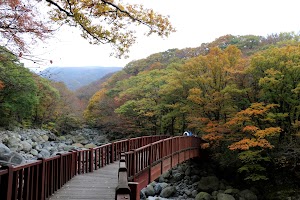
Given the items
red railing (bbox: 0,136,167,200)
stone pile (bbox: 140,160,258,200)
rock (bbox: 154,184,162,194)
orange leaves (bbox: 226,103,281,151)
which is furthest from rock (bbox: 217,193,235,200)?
red railing (bbox: 0,136,167,200)

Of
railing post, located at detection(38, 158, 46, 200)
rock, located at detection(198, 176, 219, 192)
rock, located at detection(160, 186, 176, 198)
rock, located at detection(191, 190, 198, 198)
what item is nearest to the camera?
railing post, located at detection(38, 158, 46, 200)

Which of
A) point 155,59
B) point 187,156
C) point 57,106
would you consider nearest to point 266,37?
point 155,59

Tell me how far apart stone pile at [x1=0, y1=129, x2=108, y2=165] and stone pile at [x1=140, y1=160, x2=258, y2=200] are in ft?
24.0

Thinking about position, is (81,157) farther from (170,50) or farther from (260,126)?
(170,50)

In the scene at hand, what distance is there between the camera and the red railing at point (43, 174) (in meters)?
4.04

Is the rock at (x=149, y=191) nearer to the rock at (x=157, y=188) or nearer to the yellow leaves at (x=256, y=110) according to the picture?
the rock at (x=157, y=188)

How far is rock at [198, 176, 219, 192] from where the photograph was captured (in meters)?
18.6

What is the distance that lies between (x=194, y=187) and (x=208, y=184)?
1.18 metres

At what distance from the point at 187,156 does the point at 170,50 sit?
199 feet

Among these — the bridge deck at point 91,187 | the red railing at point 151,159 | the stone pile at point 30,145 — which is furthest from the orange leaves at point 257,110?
the stone pile at point 30,145

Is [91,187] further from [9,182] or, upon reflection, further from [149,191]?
[149,191]

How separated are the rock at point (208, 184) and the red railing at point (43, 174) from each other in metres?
9.88

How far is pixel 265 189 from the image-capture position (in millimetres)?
17406

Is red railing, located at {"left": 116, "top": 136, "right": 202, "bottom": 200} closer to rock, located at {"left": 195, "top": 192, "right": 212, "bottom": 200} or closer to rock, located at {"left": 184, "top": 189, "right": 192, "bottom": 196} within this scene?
rock, located at {"left": 195, "top": 192, "right": 212, "bottom": 200}
